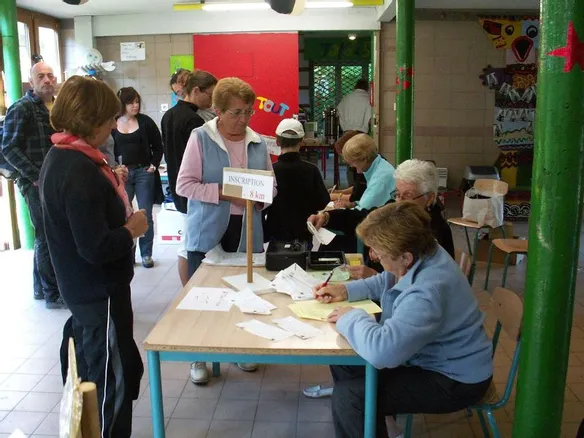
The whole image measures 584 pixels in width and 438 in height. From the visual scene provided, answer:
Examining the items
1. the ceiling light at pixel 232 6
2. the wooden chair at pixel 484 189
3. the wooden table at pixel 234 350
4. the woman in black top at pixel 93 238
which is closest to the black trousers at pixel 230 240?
the woman in black top at pixel 93 238

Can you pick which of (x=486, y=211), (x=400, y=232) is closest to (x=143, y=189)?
(x=486, y=211)

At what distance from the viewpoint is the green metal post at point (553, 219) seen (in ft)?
5.83

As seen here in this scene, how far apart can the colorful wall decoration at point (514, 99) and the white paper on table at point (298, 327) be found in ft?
19.9

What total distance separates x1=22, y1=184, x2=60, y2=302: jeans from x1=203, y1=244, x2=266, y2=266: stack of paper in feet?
5.47

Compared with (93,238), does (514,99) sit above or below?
above

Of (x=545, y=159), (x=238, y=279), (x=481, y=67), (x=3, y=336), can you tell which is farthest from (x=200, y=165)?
(x=481, y=67)

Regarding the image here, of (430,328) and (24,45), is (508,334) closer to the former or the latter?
(430,328)

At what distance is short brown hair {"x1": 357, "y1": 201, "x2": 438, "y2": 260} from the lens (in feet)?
6.27

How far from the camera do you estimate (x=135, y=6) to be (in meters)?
7.19

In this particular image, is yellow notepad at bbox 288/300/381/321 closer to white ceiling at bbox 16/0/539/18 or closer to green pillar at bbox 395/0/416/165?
green pillar at bbox 395/0/416/165

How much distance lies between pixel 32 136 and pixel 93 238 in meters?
2.53

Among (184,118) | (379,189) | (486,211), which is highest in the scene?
(184,118)

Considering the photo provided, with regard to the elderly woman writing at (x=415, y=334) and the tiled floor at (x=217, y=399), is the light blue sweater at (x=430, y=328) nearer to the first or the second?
the elderly woman writing at (x=415, y=334)

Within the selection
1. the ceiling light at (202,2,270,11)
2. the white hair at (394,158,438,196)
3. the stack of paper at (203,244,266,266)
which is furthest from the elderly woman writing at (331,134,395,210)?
the ceiling light at (202,2,270,11)
